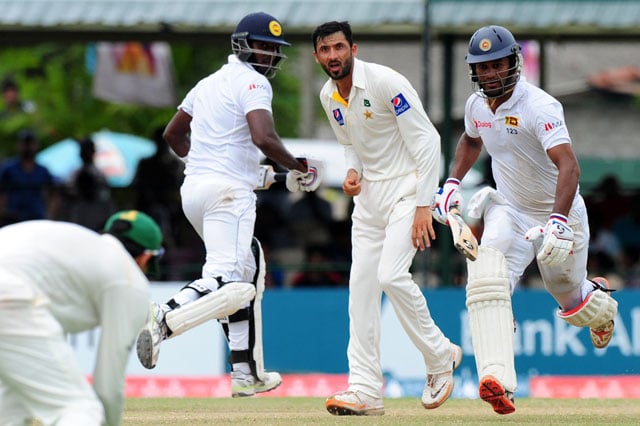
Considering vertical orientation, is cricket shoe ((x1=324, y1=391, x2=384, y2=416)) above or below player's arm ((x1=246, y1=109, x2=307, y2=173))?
below

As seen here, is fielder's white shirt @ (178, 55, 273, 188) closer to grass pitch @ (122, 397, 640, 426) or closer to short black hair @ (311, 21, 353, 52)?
short black hair @ (311, 21, 353, 52)

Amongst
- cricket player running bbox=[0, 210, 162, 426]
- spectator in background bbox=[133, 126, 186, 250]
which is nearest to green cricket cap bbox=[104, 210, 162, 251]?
cricket player running bbox=[0, 210, 162, 426]

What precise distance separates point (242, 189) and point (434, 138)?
1171mm

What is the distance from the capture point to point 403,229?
7.74 m

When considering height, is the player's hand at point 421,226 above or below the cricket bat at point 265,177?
below

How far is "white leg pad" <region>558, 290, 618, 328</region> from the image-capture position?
26.5 ft

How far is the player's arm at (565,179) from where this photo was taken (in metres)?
7.23

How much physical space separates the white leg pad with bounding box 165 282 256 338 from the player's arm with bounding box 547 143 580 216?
1.74m

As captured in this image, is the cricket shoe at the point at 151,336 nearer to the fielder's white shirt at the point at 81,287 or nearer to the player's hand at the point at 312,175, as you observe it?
the player's hand at the point at 312,175

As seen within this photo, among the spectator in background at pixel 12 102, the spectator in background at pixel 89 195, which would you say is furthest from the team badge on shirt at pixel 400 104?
the spectator in background at pixel 12 102

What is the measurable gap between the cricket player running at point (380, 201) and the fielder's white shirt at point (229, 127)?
0.48 m

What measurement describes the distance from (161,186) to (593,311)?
22.8ft

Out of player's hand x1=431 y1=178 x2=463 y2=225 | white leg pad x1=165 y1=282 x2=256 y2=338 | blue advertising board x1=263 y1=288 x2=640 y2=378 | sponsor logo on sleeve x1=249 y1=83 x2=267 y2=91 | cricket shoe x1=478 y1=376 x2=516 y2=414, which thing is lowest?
blue advertising board x1=263 y1=288 x2=640 y2=378

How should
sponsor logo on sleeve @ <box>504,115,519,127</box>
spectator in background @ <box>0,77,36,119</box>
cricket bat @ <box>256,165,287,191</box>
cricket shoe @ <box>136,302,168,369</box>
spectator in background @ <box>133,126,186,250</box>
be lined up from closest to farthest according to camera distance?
cricket shoe @ <box>136,302,168,369</box> → sponsor logo on sleeve @ <box>504,115,519,127</box> → cricket bat @ <box>256,165,287,191</box> → spectator in background @ <box>133,126,186,250</box> → spectator in background @ <box>0,77,36,119</box>
